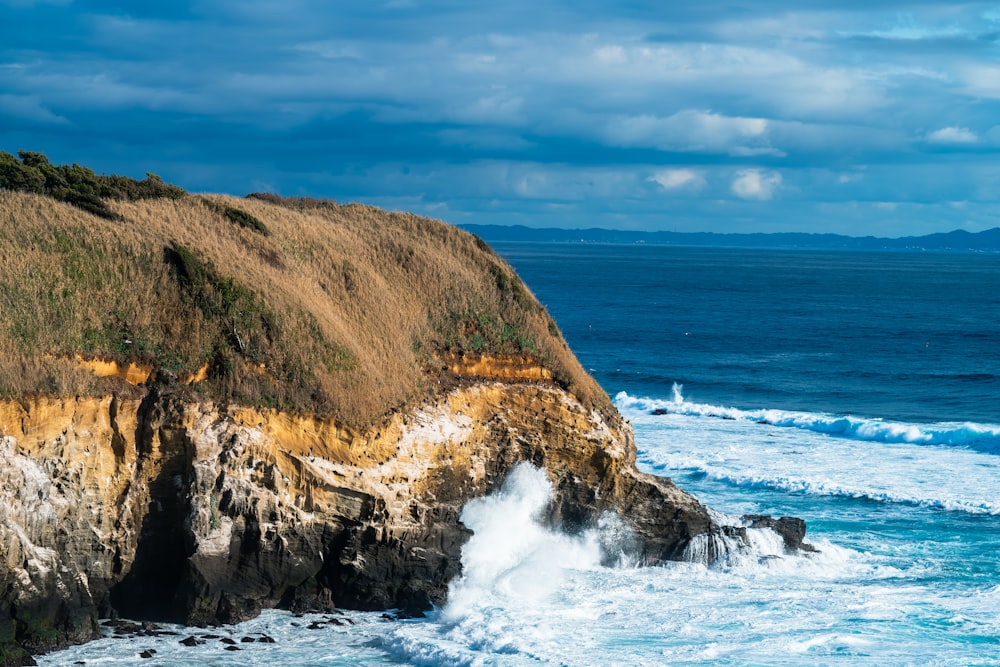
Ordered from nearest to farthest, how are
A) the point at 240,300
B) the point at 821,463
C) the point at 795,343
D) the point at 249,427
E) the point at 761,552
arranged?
the point at 249,427 → the point at 240,300 → the point at 761,552 → the point at 821,463 → the point at 795,343

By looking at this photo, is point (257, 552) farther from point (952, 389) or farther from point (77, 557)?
point (952, 389)

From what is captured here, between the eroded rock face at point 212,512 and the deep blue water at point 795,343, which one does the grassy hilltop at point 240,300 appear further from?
the deep blue water at point 795,343

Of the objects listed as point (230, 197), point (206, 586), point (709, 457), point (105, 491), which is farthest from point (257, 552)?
point (709, 457)

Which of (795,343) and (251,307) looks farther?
(795,343)

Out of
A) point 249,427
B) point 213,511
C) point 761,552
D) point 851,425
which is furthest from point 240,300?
point 851,425

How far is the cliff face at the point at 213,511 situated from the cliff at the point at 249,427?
0.04 m

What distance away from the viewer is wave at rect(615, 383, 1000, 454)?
1633 inches

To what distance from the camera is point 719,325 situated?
82.9 meters

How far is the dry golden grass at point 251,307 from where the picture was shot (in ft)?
62.9

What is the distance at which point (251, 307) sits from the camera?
20.6m

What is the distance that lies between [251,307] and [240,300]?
24cm

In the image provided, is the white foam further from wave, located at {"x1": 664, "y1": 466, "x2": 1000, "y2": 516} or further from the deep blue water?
the deep blue water

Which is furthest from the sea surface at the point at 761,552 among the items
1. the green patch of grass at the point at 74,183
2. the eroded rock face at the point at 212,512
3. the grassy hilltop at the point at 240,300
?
the green patch of grass at the point at 74,183

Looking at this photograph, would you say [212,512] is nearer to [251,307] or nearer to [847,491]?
[251,307]
